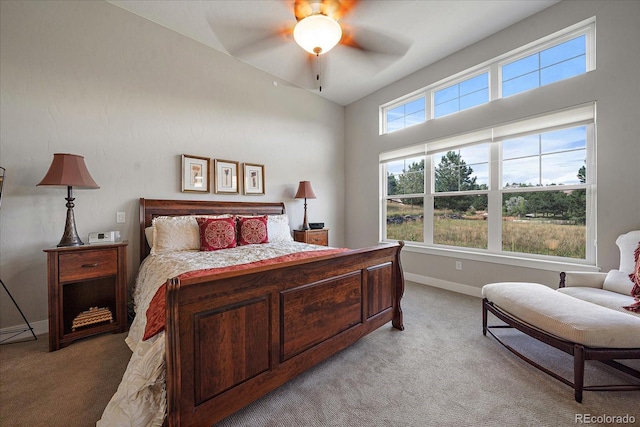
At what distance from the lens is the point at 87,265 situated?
2244 mm

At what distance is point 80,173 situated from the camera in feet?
7.27

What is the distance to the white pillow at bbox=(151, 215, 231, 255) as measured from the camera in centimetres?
→ 268

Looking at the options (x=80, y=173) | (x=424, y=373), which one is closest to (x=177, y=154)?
(x=80, y=173)

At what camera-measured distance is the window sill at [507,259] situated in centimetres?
266

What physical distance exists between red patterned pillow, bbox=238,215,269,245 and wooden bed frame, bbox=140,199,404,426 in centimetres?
159

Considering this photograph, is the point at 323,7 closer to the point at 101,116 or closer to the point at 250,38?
the point at 250,38

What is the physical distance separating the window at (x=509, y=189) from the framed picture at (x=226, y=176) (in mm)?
2695

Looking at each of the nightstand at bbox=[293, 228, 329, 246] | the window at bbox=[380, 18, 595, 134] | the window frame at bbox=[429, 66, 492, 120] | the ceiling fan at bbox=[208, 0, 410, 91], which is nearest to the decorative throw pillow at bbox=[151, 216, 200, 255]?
the nightstand at bbox=[293, 228, 329, 246]

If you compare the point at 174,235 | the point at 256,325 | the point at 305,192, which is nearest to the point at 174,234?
the point at 174,235

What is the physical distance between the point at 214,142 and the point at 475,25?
3573 millimetres

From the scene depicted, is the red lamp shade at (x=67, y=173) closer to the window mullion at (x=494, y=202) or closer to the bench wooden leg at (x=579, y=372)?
the bench wooden leg at (x=579, y=372)

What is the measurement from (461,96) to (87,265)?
4.85 metres

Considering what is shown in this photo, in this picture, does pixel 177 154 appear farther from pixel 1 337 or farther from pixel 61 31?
pixel 1 337

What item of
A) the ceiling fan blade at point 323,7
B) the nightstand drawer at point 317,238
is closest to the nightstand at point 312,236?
the nightstand drawer at point 317,238
